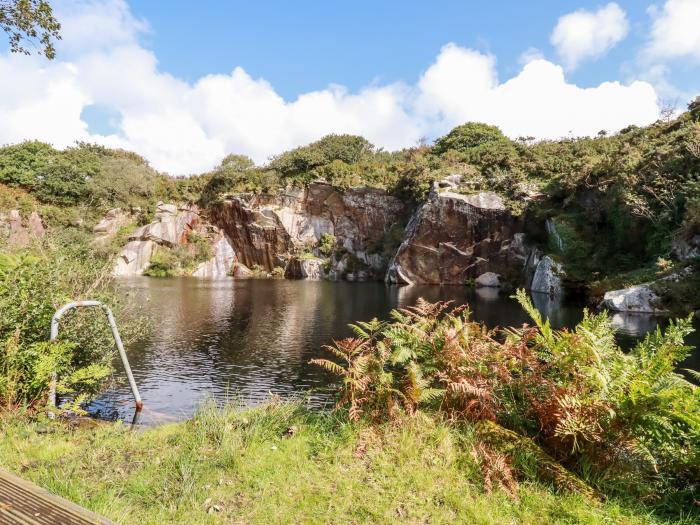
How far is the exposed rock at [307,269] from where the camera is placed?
190 feet

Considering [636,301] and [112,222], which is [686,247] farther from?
[112,222]

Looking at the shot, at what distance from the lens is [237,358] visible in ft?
49.1

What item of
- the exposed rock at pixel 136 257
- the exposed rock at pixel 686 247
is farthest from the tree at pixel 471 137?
the exposed rock at pixel 136 257

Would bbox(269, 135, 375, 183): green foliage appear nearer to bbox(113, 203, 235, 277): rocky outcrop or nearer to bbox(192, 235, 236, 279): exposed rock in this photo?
bbox(192, 235, 236, 279): exposed rock

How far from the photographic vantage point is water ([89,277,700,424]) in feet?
36.2

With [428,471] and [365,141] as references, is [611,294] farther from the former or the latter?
[365,141]

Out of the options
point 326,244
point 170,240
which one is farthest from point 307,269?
point 170,240

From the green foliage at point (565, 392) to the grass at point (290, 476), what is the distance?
1.24ft

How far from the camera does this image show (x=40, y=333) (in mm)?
6848

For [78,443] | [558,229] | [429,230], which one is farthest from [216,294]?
[558,229]

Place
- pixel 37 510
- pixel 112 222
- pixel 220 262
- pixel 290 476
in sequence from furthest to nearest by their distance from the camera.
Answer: pixel 220 262
pixel 112 222
pixel 290 476
pixel 37 510

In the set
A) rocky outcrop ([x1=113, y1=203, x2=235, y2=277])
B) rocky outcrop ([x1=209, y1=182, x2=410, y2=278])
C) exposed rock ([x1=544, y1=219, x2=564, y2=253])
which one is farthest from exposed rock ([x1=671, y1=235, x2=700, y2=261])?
rocky outcrop ([x1=113, y1=203, x2=235, y2=277])

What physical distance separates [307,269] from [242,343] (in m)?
41.1

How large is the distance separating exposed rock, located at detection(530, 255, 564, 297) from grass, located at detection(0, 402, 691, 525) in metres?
34.9
